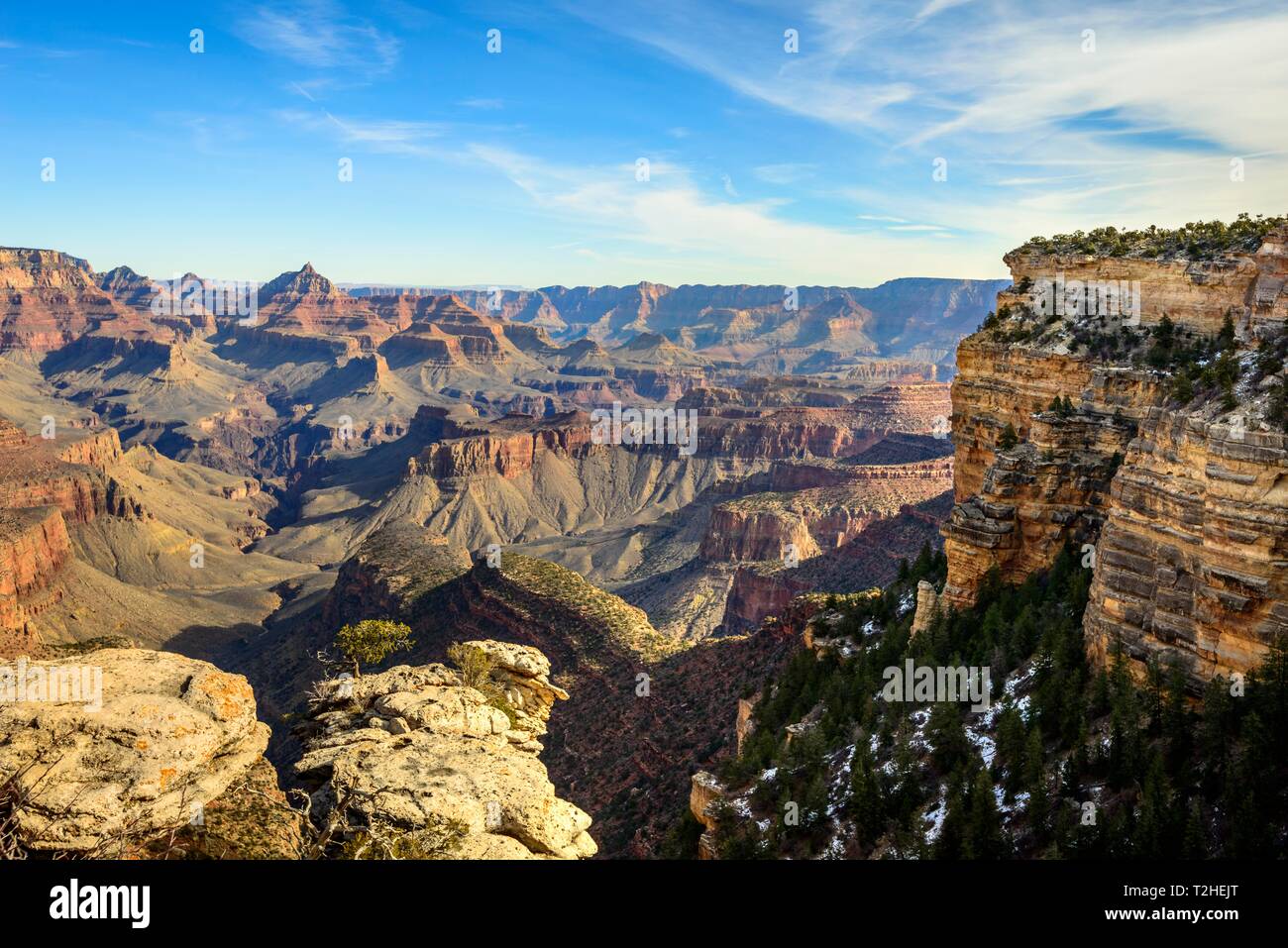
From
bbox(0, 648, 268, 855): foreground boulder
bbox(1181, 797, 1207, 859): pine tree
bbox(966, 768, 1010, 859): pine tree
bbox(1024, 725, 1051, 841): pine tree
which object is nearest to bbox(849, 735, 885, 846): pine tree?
bbox(966, 768, 1010, 859): pine tree

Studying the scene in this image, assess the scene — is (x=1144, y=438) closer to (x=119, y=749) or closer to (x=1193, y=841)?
(x=1193, y=841)

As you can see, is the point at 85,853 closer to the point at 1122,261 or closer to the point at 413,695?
the point at 413,695

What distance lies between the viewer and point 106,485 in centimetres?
14588

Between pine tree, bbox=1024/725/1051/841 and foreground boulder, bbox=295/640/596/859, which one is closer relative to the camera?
foreground boulder, bbox=295/640/596/859

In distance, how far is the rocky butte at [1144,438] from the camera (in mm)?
20344

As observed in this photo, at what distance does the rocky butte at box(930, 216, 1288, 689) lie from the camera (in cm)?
2034

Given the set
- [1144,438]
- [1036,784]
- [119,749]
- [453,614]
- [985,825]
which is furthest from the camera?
[453,614]

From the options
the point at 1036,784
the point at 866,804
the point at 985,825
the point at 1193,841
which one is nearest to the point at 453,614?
the point at 866,804

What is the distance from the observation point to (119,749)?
17734 mm

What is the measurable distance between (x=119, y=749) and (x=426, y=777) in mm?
6318

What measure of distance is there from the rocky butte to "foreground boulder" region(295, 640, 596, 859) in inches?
609

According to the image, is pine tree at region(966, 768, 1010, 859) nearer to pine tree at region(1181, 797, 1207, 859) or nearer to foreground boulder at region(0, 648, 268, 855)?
pine tree at region(1181, 797, 1207, 859)

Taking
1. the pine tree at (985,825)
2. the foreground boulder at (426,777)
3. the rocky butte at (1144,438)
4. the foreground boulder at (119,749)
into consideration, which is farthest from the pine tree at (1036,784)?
the foreground boulder at (119,749)
